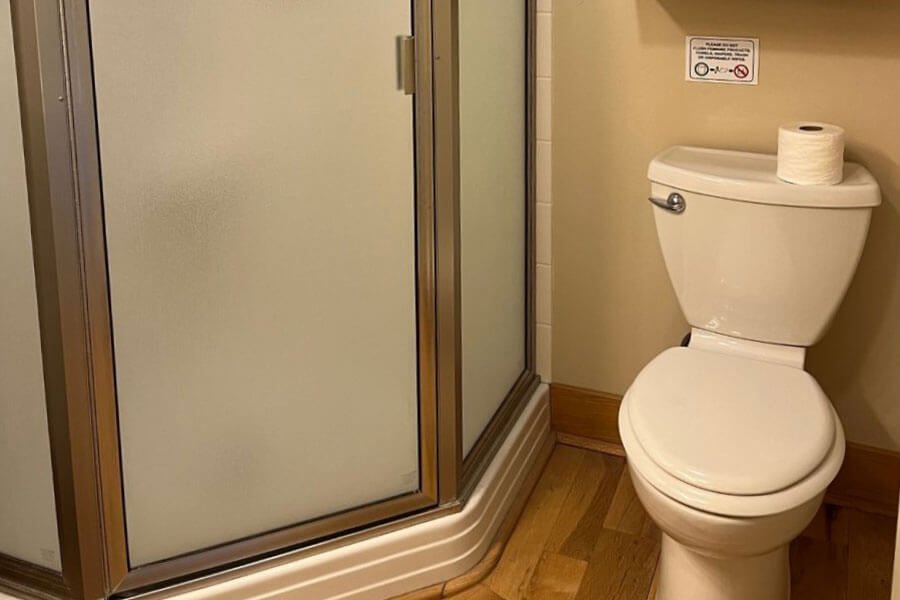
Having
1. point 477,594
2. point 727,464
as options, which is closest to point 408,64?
point 727,464

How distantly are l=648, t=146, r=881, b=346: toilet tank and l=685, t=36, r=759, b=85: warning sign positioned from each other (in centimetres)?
15

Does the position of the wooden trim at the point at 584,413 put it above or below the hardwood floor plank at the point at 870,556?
above

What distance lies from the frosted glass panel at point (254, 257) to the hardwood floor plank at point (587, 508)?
1.45ft

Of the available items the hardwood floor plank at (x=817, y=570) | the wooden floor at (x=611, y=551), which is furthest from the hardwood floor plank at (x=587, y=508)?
the hardwood floor plank at (x=817, y=570)

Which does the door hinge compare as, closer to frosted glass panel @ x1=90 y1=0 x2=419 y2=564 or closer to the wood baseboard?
frosted glass panel @ x1=90 y1=0 x2=419 y2=564

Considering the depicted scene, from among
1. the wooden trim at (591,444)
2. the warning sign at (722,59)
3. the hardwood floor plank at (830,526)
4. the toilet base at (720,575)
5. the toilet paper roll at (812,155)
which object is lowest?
the hardwood floor plank at (830,526)

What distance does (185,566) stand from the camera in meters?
1.97

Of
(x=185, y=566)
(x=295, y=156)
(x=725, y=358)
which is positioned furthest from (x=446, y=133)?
(x=185, y=566)

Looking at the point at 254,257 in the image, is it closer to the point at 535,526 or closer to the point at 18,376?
the point at 18,376

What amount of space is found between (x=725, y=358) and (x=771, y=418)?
0.76 ft

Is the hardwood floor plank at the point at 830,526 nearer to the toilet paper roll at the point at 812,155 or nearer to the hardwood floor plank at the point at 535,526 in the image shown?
the hardwood floor plank at the point at 535,526

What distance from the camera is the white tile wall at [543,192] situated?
241cm

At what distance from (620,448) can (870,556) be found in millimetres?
598

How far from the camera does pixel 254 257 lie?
1.89 metres
